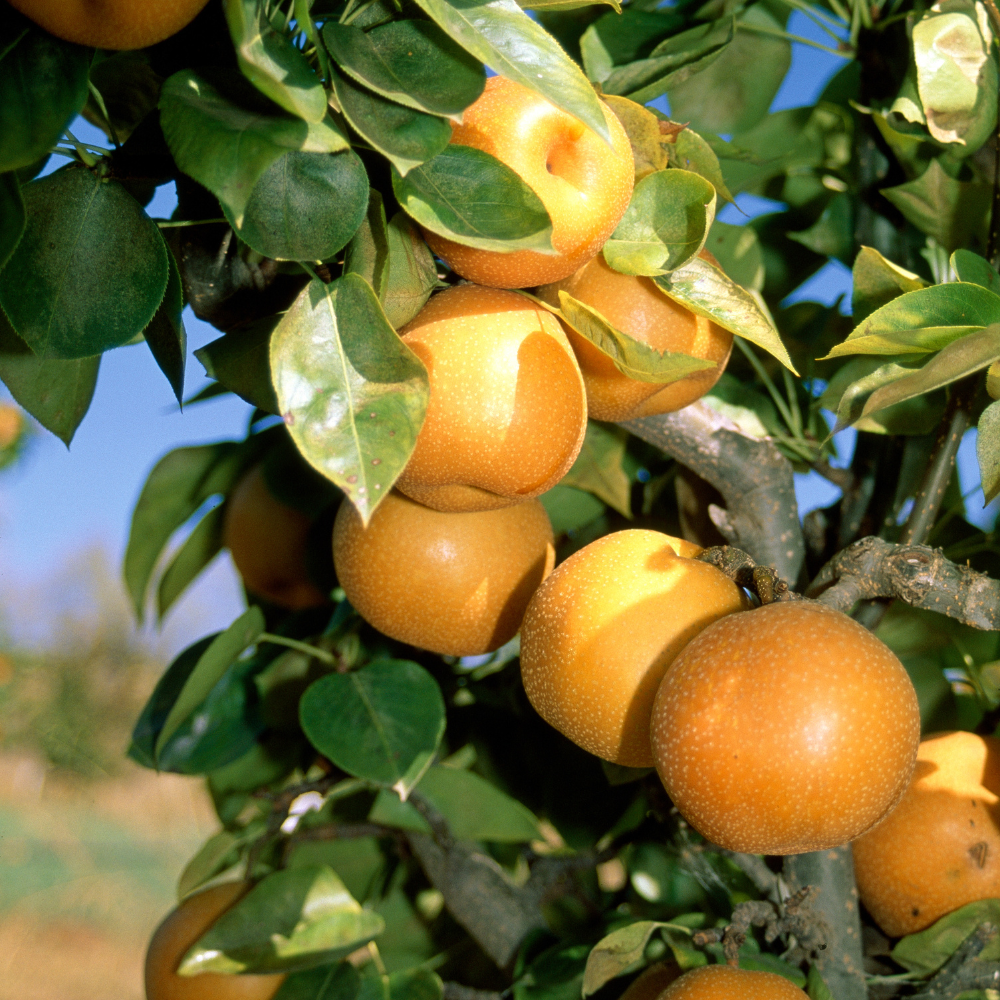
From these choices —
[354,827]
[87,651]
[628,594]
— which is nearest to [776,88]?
[628,594]

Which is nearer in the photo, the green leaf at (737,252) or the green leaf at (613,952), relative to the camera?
the green leaf at (613,952)

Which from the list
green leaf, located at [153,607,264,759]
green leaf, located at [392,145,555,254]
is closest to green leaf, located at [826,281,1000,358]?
green leaf, located at [392,145,555,254]

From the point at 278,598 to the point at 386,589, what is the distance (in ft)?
0.93

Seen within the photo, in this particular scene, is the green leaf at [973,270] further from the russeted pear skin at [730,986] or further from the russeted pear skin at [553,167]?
the russeted pear skin at [730,986]

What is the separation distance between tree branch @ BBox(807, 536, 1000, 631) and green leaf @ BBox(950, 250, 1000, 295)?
120mm

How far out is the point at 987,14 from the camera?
0.42m

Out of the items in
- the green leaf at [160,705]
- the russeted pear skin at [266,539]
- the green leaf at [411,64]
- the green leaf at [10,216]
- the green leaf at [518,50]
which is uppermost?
the green leaf at [518,50]

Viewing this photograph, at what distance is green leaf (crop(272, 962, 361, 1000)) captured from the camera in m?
0.49

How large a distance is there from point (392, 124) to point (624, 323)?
5.2 inches

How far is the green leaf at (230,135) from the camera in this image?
9.6 inches

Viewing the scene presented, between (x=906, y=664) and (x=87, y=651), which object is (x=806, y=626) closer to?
(x=906, y=664)

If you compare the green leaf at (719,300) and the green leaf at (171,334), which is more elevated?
the green leaf at (719,300)

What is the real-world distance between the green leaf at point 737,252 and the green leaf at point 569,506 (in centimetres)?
16

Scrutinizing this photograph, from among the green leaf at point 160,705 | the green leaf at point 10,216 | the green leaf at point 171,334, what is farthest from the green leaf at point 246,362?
the green leaf at point 160,705
